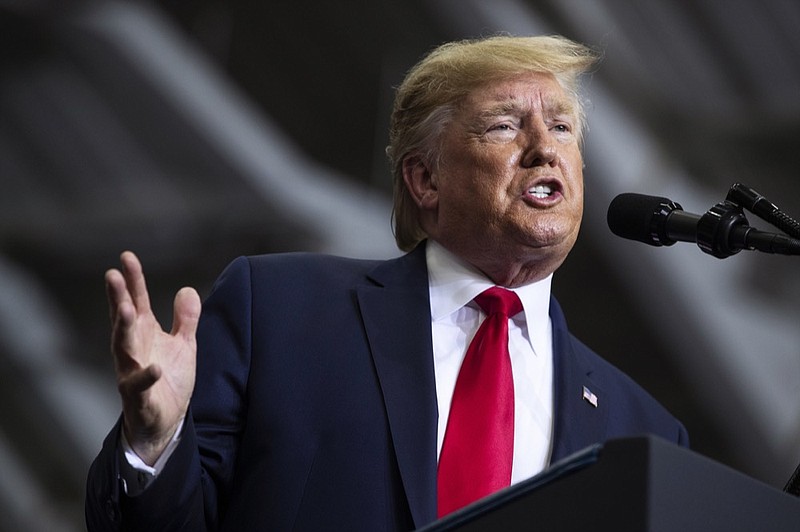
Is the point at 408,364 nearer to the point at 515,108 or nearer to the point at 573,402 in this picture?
Result: the point at 573,402

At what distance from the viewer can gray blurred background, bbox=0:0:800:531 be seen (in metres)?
2.63

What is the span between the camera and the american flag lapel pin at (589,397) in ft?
6.81

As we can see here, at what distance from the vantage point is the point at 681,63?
9.07 feet

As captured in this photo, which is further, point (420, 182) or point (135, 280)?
point (420, 182)

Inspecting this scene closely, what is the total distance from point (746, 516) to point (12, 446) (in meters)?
2.01

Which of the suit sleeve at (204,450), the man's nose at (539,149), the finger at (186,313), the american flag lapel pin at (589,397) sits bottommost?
the suit sleeve at (204,450)

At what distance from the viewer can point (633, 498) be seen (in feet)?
3.08

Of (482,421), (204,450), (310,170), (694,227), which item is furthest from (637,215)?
(310,170)

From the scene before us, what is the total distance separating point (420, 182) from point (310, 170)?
516mm

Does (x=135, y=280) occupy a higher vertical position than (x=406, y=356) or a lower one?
higher

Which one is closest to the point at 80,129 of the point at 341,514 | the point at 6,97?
the point at 6,97

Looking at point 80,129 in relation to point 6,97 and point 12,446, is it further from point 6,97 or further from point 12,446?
point 12,446

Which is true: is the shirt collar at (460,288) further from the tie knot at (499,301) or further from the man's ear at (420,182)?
the man's ear at (420,182)

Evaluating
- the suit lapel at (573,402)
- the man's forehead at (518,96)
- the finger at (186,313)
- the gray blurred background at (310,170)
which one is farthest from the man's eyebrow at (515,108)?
the finger at (186,313)
